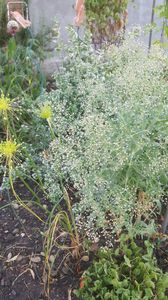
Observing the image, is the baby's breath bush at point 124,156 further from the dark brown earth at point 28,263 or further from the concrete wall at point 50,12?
the concrete wall at point 50,12

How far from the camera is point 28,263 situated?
184 centimetres

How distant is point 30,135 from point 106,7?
2.35m

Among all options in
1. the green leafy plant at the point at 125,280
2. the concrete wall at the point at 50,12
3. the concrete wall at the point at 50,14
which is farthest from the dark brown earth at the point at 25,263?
the concrete wall at the point at 50,12

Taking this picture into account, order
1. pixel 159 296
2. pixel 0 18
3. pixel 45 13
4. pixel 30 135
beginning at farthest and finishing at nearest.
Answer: pixel 45 13 → pixel 0 18 → pixel 30 135 → pixel 159 296

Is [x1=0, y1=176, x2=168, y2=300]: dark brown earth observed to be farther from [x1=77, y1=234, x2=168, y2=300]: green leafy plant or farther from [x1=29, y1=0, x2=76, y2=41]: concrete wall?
[x1=29, y1=0, x2=76, y2=41]: concrete wall

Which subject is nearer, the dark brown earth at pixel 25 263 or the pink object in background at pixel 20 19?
the dark brown earth at pixel 25 263

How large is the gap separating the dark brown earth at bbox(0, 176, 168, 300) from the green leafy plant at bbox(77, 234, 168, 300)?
170 millimetres

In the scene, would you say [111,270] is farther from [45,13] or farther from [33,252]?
[45,13]

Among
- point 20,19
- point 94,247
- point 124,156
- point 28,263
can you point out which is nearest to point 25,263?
point 28,263

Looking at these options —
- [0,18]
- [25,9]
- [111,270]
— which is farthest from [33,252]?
[25,9]

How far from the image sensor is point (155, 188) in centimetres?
163

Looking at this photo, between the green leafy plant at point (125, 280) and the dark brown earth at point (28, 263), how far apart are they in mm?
170

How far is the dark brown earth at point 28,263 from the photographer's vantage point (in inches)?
66.3

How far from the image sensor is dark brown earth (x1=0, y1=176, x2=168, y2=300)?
5.52 feet
